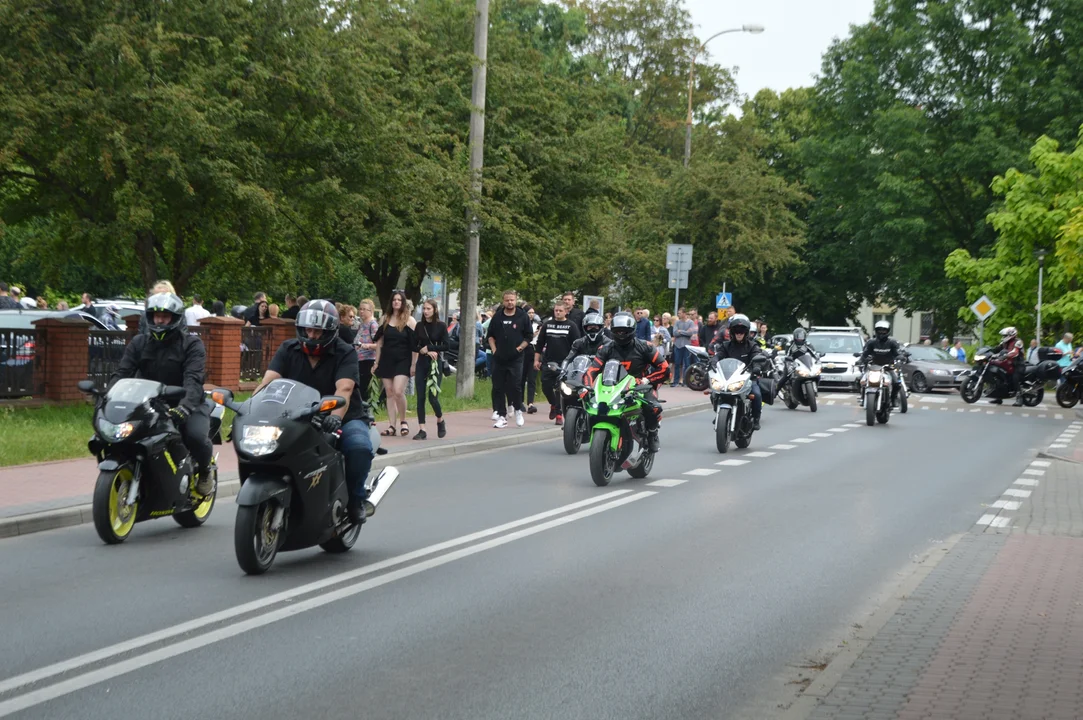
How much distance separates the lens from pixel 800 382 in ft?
95.5

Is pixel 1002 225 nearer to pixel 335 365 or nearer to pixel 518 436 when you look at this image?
pixel 518 436

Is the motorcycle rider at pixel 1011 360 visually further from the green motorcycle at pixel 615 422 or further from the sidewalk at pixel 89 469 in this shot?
the green motorcycle at pixel 615 422

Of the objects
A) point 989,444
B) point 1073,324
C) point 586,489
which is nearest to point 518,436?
point 586,489

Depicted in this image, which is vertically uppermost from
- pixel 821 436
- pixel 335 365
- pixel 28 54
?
pixel 28 54

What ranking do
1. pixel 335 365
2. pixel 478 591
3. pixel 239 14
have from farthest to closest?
pixel 239 14 → pixel 335 365 → pixel 478 591

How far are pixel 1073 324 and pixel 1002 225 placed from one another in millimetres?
3755

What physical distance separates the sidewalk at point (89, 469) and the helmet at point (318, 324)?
112 inches

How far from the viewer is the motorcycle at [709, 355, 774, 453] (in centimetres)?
1820

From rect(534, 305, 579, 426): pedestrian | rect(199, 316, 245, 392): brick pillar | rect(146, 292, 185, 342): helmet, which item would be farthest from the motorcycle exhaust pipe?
rect(199, 316, 245, 392): brick pillar

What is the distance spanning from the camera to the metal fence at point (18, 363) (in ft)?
61.2

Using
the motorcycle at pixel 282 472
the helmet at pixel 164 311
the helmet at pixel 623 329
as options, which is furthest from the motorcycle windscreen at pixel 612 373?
the motorcycle at pixel 282 472

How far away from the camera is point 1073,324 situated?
4394cm

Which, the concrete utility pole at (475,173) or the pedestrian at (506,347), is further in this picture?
the concrete utility pole at (475,173)

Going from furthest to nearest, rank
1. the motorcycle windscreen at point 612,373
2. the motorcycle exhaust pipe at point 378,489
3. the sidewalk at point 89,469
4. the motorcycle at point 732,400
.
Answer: the motorcycle at point 732,400
the motorcycle windscreen at point 612,373
the sidewalk at point 89,469
the motorcycle exhaust pipe at point 378,489
